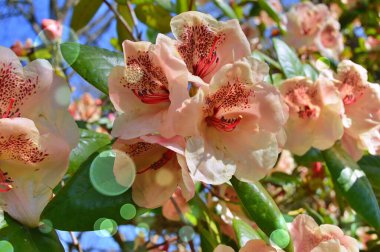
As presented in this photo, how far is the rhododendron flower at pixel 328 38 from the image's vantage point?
2235 mm

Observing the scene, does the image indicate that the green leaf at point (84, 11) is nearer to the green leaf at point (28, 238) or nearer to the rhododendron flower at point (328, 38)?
the green leaf at point (28, 238)

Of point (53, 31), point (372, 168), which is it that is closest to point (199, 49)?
point (372, 168)

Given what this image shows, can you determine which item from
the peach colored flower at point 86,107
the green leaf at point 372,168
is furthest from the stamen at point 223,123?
the peach colored flower at point 86,107

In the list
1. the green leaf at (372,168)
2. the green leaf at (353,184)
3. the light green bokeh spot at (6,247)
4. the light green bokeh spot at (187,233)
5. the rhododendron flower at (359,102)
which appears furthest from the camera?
the light green bokeh spot at (187,233)

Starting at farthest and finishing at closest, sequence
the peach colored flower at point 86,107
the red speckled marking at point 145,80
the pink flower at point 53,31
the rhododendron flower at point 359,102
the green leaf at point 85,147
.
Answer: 1. the peach colored flower at point 86,107
2. the pink flower at point 53,31
3. the rhododendron flower at point 359,102
4. the green leaf at point 85,147
5. the red speckled marking at point 145,80

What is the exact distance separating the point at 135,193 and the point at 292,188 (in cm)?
128

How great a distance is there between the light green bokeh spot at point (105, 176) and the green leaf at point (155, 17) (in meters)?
0.80

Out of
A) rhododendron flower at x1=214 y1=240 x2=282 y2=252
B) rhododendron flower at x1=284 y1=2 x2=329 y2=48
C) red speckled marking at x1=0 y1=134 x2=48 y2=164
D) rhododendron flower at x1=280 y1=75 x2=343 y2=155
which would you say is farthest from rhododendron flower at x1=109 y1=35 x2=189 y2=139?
rhododendron flower at x1=284 y1=2 x2=329 y2=48

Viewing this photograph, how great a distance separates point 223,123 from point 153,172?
137 millimetres

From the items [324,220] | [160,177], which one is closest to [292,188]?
[324,220]

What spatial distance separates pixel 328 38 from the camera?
230 cm

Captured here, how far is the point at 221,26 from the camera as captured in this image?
85 cm

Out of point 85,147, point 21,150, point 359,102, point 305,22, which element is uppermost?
point 21,150

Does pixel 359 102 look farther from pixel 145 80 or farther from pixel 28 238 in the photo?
pixel 28 238
